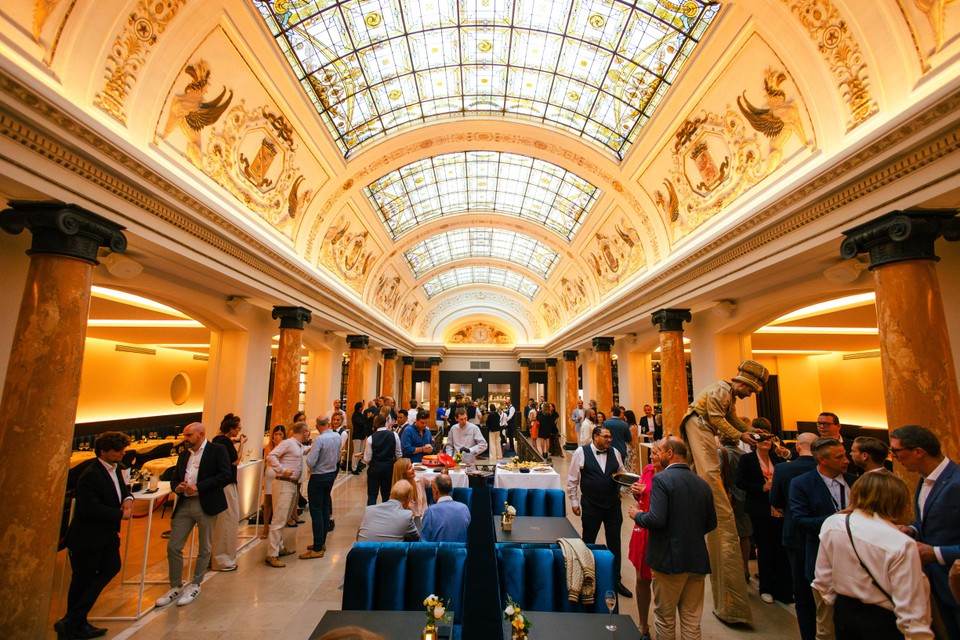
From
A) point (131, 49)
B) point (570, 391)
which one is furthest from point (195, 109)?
point (570, 391)

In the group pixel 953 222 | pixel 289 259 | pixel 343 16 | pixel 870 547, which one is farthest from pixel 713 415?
pixel 343 16

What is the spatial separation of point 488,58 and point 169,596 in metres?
11.7

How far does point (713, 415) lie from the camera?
14.3 feet

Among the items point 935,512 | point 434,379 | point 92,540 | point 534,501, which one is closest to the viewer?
point 935,512

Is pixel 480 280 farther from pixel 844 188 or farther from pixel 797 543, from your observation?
pixel 797 543

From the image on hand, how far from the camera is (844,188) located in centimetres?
550

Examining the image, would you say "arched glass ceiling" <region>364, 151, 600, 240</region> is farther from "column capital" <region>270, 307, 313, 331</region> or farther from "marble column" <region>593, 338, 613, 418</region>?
"column capital" <region>270, 307, 313, 331</region>

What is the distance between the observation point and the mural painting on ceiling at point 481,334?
32.7 metres

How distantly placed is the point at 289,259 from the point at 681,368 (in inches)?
377

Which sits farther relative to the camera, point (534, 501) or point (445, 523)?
point (534, 501)

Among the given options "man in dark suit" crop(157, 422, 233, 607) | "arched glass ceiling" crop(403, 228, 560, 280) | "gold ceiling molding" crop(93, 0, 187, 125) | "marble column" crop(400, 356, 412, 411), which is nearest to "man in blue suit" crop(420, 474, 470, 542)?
"man in dark suit" crop(157, 422, 233, 607)

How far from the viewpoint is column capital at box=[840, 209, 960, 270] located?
4770mm

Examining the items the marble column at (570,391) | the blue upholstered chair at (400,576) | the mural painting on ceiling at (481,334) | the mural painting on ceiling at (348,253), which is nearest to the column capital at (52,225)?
the blue upholstered chair at (400,576)

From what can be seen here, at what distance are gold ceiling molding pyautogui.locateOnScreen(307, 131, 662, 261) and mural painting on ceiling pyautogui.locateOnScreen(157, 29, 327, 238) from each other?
3.99 feet
